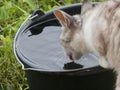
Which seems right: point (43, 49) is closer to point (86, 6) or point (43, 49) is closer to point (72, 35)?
point (72, 35)

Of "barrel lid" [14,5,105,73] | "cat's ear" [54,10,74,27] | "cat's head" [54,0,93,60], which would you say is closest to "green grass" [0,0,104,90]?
"barrel lid" [14,5,105,73]

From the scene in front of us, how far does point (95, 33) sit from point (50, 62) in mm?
378

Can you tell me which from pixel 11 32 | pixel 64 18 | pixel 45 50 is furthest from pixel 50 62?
pixel 11 32

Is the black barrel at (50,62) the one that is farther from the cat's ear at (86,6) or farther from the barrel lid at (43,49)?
the cat's ear at (86,6)

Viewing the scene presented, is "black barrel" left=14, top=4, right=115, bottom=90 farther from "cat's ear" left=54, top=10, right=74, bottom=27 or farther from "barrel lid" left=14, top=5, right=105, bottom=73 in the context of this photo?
"cat's ear" left=54, top=10, right=74, bottom=27

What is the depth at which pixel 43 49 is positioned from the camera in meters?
3.12

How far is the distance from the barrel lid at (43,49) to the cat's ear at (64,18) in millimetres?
274

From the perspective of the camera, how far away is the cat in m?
2.74

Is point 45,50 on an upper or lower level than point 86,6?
lower

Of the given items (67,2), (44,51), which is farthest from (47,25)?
(67,2)

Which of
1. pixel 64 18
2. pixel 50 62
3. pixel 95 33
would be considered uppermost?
pixel 64 18

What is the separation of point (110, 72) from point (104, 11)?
0.41m

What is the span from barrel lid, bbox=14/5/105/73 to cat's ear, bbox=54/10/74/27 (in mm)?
274

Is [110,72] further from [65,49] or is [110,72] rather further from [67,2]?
[67,2]
